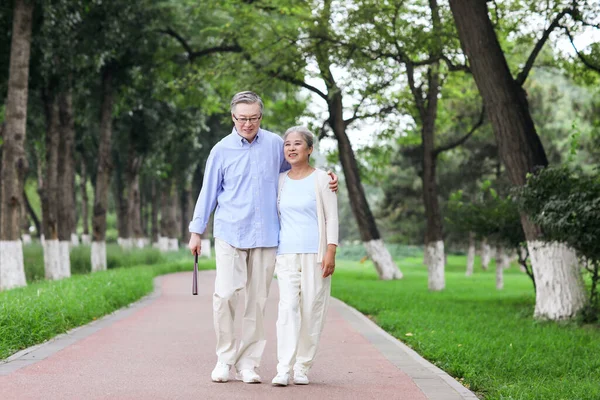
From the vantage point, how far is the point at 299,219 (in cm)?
698

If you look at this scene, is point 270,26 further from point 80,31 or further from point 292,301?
point 292,301

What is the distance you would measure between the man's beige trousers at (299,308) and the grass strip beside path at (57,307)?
278 cm

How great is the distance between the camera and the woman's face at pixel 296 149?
697 centimetres

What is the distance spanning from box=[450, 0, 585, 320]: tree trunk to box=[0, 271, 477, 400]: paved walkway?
2.93 meters

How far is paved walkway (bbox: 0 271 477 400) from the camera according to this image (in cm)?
660

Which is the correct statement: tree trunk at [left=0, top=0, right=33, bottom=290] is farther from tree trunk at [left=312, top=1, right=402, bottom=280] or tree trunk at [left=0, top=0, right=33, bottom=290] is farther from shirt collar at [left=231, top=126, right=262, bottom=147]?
shirt collar at [left=231, top=126, right=262, bottom=147]

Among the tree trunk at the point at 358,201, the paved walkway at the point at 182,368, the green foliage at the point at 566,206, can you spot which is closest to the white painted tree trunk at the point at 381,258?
the tree trunk at the point at 358,201

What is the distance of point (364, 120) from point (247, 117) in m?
21.5

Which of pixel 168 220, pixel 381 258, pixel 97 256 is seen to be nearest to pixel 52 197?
pixel 97 256

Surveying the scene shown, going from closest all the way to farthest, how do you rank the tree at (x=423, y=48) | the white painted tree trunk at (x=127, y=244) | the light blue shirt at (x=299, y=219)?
the light blue shirt at (x=299, y=219), the tree at (x=423, y=48), the white painted tree trunk at (x=127, y=244)

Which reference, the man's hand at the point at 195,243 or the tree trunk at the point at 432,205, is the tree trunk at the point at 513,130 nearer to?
the man's hand at the point at 195,243

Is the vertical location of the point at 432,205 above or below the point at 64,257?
above

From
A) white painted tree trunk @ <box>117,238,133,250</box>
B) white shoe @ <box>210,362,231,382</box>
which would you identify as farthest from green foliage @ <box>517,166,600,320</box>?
white painted tree trunk @ <box>117,238,133,250</box>

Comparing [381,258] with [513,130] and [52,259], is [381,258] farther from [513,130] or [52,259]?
[513,130]
